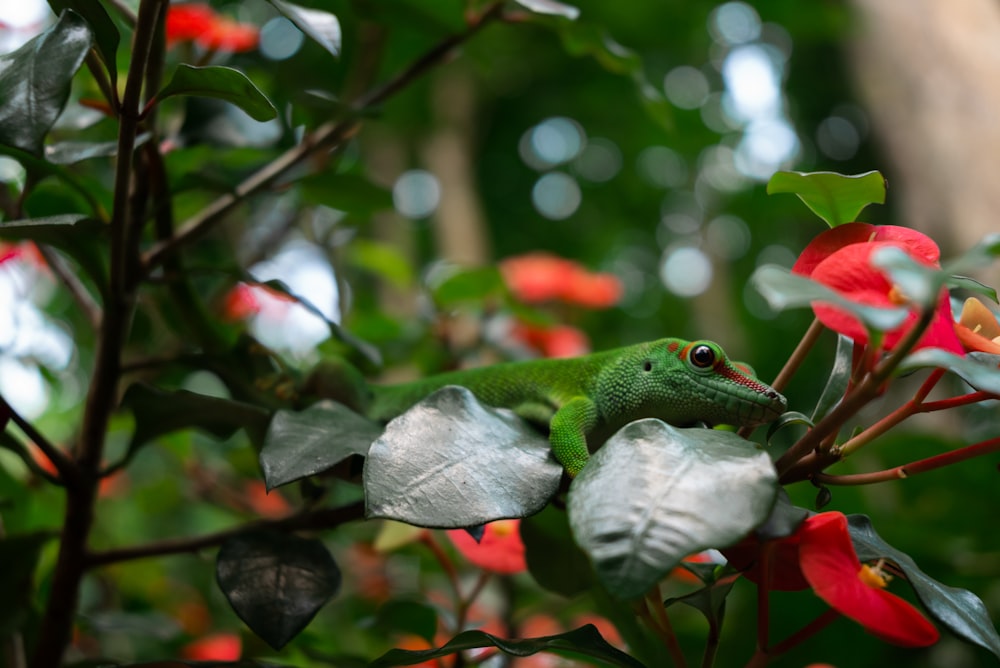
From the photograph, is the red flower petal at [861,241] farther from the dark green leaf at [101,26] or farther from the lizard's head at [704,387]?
the dark green leaf at [101,26]

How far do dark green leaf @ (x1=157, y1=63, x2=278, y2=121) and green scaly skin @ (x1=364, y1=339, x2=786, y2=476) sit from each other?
1.18 feet

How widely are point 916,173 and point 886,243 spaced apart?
188 cm

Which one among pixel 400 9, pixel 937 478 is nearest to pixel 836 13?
pixel 937 478

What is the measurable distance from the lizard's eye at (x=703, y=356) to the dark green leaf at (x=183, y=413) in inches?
16.4

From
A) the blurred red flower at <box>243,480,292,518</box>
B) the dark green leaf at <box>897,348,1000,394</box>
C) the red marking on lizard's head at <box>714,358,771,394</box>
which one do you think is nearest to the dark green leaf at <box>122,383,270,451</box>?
the red marking on lizard's head at <box>714,358,771,394</box>

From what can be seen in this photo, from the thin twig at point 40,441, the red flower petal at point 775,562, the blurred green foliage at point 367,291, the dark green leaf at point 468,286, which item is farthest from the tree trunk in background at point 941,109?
the thin twig at point 40,441

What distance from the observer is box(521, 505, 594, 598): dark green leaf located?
0.77 metres

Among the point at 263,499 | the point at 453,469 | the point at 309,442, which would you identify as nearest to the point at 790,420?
the point at 453,469

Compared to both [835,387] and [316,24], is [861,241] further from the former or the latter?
[316,24]

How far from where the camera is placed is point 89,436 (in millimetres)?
800

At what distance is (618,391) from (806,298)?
18.4 inches

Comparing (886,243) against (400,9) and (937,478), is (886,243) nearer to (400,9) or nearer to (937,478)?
(400,9)

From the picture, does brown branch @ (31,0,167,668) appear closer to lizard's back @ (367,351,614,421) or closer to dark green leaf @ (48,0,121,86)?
dark green leaf @ (48,0,121,86)

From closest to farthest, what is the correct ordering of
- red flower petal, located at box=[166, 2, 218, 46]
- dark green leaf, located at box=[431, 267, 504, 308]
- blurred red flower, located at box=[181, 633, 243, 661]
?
red flower petal, located at box=[166, 2, 218, 46] < blurred red flower, located at box=[181, 633, 243, 661] < dark green leaf, located at box=[431, 267, 504, 308]
